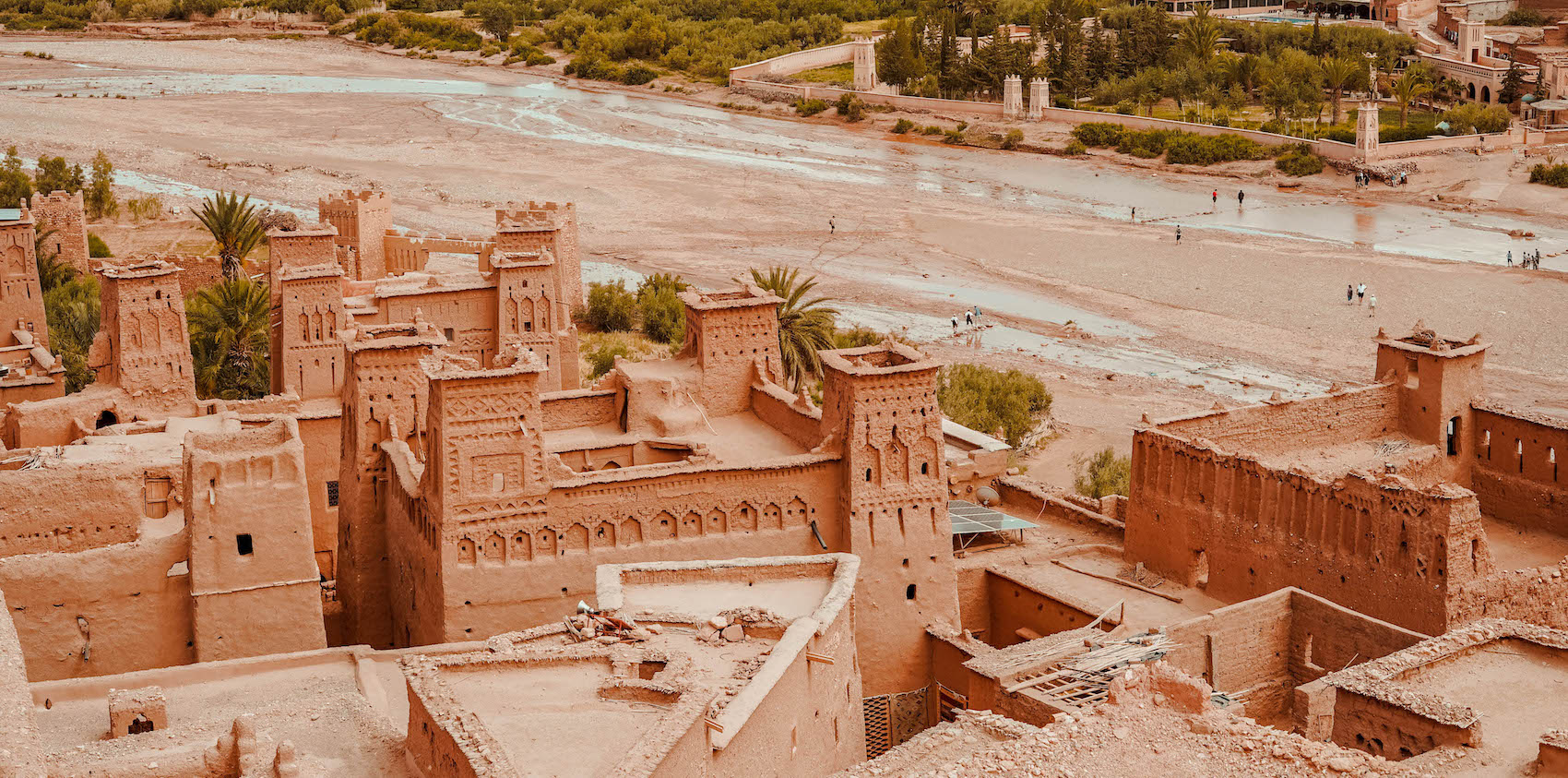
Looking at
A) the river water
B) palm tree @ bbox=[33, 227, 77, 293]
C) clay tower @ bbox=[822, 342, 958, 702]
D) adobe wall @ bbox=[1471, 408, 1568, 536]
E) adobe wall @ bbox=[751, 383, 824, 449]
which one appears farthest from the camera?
the river water

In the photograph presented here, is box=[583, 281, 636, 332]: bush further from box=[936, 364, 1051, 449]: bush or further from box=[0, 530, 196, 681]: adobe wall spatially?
box=[0, 530, 196, 681]: adobe wall

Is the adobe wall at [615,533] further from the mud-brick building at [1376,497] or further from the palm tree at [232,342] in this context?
the palm tree at [232,342]

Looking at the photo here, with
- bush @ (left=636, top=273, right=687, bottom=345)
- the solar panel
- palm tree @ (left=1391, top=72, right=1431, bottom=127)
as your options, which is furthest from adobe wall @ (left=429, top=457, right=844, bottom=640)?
palm tree @ (left=1391, top=72, right=1431, bottom=127)

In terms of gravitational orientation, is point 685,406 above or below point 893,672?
above

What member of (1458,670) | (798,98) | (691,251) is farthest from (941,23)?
(1458,670)

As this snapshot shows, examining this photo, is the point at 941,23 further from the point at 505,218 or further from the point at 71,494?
the point at 71,494

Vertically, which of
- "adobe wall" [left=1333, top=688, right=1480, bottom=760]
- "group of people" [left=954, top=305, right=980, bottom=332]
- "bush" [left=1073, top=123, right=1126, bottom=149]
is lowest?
"group of people" [left=954, top=305, right=980, bottom=332]

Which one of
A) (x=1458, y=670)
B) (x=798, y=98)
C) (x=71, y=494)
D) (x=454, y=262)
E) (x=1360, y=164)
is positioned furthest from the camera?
(x=798, y=98)
